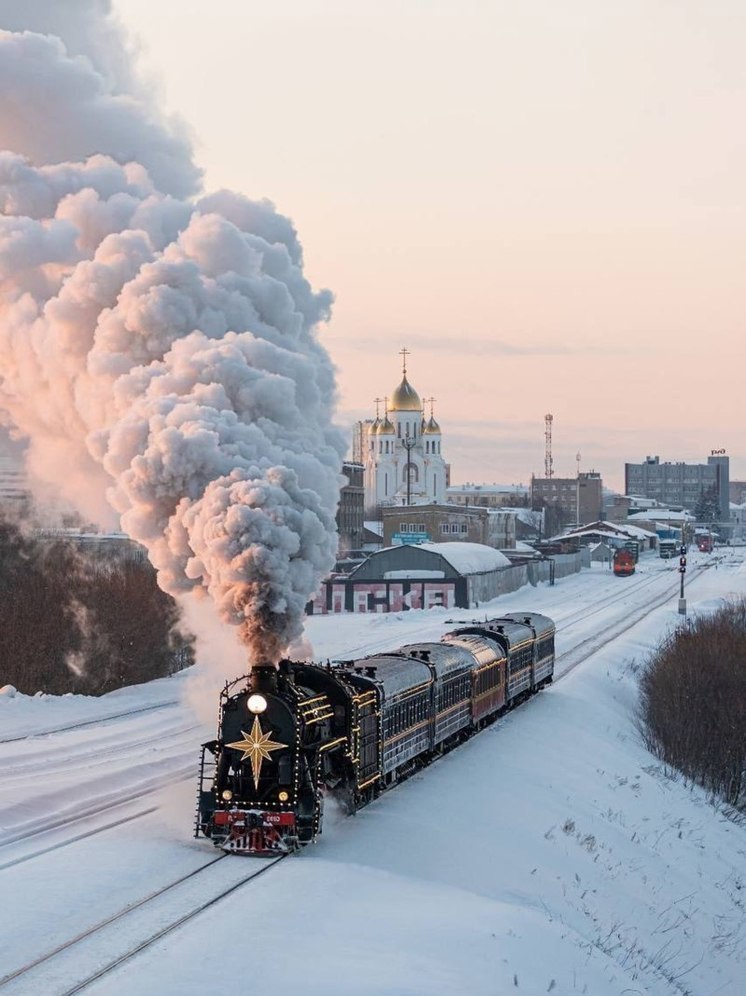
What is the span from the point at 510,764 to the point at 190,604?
14221 millimetres

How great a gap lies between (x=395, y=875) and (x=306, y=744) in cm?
312

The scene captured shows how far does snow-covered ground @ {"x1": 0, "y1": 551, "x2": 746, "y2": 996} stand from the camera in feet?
66.5

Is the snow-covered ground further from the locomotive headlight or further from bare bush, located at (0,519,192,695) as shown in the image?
bare bush, located at (0,519,192,695)

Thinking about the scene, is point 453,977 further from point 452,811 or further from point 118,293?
point 118,293

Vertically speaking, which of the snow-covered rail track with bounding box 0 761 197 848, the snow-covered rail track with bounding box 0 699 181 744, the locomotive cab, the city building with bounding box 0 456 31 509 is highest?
the city building with bounding box 0 456 31 509

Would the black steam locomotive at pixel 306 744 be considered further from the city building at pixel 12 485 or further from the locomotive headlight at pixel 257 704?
the city building at pixel 12 485

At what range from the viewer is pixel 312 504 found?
2859 cm

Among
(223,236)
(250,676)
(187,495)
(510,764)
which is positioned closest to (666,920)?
(510,764)

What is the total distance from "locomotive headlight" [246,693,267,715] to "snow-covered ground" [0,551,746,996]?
2989mm

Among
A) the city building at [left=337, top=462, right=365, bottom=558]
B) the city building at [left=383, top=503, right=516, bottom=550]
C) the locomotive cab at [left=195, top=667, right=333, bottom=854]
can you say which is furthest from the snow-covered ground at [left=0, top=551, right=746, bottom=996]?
the city building at [left=383, top=503, right=516, bottom=550]

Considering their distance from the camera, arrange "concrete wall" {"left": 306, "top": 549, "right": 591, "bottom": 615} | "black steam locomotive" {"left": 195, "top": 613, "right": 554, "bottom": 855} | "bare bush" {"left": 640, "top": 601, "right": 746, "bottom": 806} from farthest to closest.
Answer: "concrete wall" {"left": 306, "top": 549, "right": 591, "bottom": 615}
"bare bush" {"left": 640, "top": 601, "right": 746, "bottom": 806}
"black steam locomotive" {"left": 195, "top": 613, "right": 554, "bottom": 855}

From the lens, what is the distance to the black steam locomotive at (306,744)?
1003 inches

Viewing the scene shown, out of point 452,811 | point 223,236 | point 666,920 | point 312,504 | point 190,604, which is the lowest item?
point 666,920

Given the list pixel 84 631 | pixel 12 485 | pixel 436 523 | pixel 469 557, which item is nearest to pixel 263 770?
pixel 12 485
